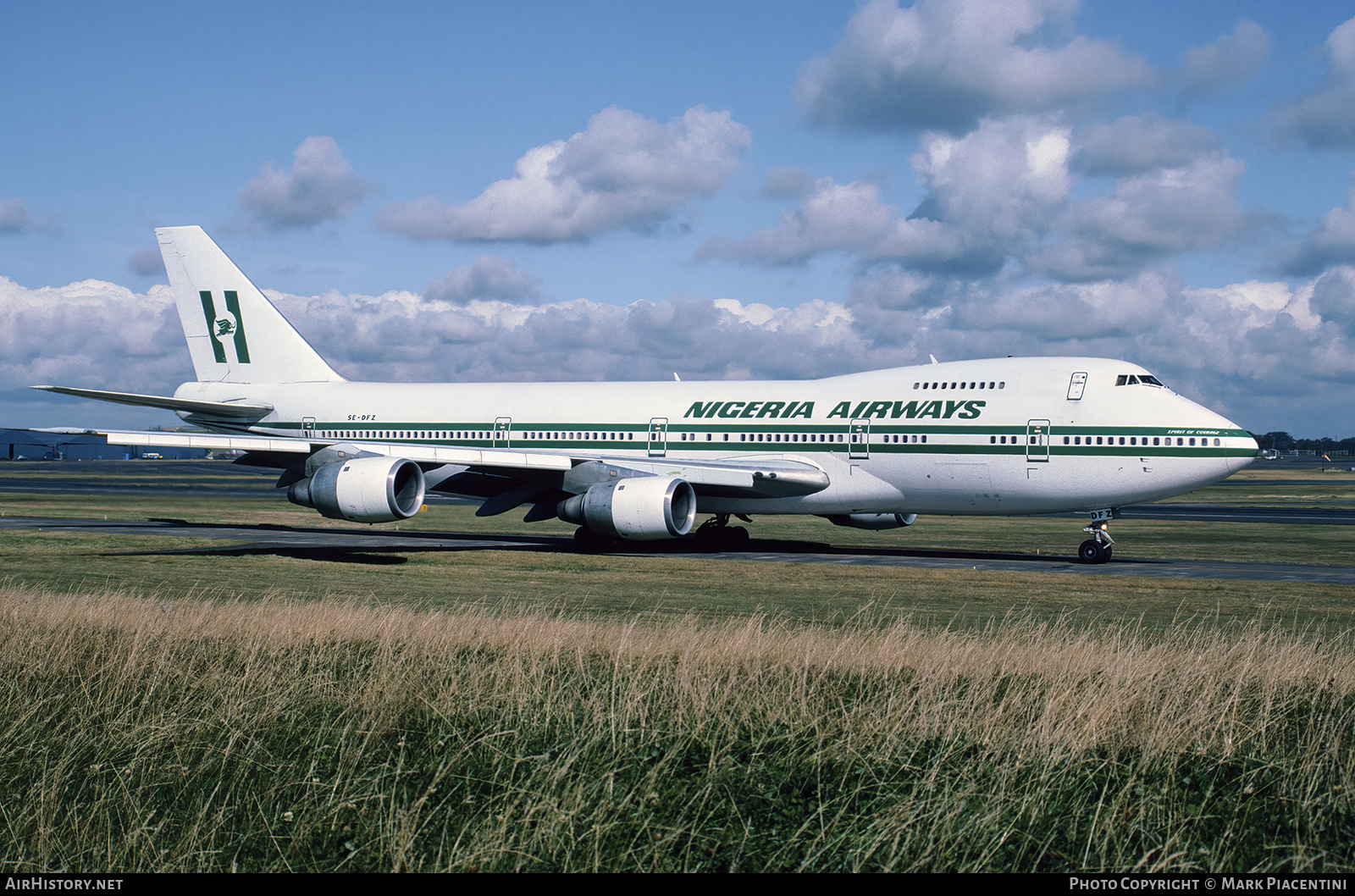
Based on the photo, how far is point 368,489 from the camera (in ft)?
80.0

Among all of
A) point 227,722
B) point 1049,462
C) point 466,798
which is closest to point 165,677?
point 227,722

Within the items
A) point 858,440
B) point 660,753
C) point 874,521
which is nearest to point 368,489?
point 858,440

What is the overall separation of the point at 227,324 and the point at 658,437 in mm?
15588

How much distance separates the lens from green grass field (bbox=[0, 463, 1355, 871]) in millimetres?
6023

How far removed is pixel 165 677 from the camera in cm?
920

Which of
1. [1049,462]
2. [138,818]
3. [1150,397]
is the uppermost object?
[1150,397]

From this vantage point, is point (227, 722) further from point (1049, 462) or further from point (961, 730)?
point (1049, 462)

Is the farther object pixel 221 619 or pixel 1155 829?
pixel 221 619

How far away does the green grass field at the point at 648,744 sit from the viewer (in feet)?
19.8

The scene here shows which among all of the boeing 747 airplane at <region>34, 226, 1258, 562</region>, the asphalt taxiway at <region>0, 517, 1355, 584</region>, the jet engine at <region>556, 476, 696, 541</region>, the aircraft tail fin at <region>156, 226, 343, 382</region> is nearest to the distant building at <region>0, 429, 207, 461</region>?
the aircraft tail fin at <region>156, 226, 343, 382</region>

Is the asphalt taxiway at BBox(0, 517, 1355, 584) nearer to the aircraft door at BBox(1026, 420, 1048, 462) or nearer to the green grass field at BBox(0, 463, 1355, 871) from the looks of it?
the aircraft door at BBox(1026, 420, 1048, 462)

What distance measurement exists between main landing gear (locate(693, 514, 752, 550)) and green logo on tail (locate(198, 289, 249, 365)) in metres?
16.4

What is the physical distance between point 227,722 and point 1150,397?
73.5ft

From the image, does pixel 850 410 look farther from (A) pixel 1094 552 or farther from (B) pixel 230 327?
(B) pixel 230 327
